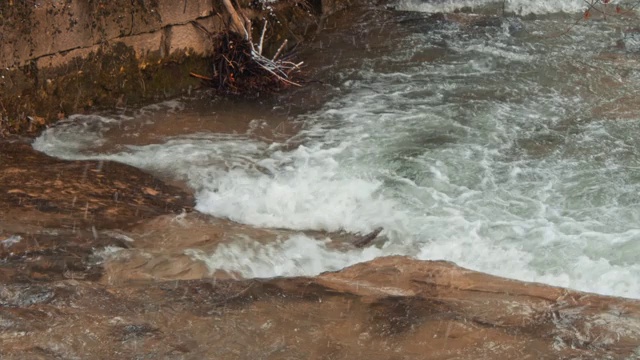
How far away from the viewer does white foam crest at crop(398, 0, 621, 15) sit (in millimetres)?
10703

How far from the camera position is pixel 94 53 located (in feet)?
25.0

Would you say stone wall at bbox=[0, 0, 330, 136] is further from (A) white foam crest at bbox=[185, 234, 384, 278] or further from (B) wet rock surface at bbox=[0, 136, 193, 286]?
(A) white foam crest at bbox=[185, 234, 384, 278]

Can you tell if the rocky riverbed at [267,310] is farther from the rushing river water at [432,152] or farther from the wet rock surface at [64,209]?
the rushing river water at [432,152]

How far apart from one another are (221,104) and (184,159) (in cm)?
136

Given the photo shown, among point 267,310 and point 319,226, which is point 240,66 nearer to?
point 319,226

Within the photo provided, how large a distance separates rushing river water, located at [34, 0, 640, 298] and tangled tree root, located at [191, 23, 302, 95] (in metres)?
0.24

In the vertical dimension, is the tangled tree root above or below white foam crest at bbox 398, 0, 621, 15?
below

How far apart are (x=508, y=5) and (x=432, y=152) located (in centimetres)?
445

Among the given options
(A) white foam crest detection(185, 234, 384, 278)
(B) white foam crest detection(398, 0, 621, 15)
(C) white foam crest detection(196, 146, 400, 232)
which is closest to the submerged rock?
(A) white foam crest detection(185, 234, 384, 278)

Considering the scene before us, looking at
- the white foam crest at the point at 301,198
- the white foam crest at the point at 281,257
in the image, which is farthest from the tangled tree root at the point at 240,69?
the white foam crest at the point at 281,257

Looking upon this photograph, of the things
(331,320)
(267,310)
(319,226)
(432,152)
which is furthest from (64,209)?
(432,152)

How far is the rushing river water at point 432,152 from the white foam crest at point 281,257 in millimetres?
13

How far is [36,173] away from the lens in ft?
20.3

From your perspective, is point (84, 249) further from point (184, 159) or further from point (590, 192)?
point (590, 192)
